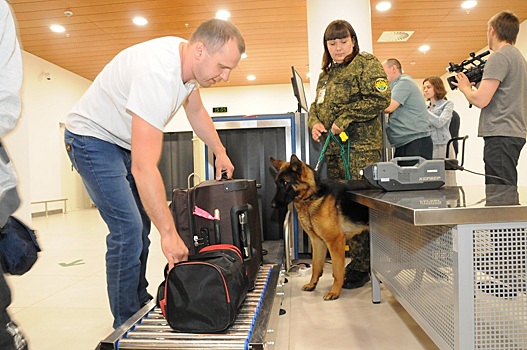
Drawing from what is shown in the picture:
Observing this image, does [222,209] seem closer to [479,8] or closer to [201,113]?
[201,113]

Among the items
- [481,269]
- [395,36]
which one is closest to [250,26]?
[395,36]

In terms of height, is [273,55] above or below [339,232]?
above

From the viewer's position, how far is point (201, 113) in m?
2.04

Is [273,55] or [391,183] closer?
[391,183]

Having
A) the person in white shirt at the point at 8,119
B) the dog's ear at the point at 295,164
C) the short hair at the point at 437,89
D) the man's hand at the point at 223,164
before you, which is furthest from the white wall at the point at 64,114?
the person in white shirt at the point at 8,119

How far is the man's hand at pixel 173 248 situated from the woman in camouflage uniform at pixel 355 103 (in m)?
1.55

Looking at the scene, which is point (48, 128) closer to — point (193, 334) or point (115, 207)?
point (115, 207)

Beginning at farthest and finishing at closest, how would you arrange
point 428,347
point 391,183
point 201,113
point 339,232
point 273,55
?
point 273,55 < point 339,232 < point 201,113 < point 391,183 < point 428,347

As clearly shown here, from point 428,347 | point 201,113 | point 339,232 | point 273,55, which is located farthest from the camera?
point 273,55

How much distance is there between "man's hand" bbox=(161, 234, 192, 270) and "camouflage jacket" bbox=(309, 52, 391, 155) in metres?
1.58

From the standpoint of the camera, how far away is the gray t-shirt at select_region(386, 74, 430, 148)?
2.97 metres

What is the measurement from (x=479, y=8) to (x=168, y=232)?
7.32m

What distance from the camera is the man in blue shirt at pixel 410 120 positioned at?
2969mm

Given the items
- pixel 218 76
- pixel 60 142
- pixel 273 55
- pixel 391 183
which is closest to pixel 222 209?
pixel 218 76
